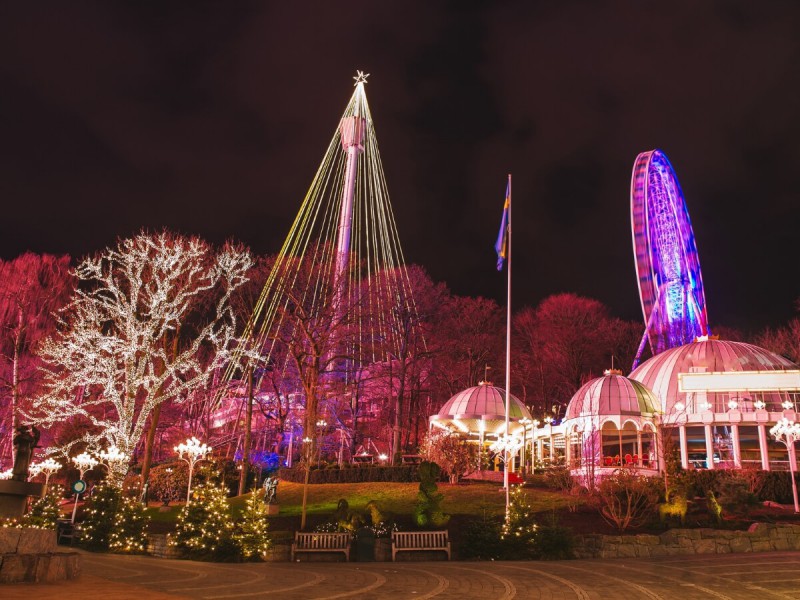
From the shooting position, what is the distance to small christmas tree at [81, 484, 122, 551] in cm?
1845

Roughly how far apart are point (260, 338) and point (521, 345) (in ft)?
85.3

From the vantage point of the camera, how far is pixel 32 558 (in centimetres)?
798

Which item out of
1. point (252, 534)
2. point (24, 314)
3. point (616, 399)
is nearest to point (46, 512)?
point (252, 534)

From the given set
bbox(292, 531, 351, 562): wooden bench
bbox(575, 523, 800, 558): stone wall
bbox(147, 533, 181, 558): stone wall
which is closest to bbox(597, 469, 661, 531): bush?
bbox(575, 523, 800, 558): stone wall

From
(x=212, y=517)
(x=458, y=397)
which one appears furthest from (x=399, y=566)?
(x=458, y=397)

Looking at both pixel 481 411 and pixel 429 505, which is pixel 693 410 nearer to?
pixel 481 411

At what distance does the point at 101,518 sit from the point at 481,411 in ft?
64.9

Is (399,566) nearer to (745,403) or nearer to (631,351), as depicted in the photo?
(745,403)

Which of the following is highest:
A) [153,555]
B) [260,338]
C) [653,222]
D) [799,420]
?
[653,222]

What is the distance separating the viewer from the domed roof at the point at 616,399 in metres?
30.5

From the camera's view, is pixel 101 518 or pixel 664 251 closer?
pixel 101 518

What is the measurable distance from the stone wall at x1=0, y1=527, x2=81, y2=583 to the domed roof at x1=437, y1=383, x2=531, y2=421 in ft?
86.9

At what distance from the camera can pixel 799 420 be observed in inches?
1340

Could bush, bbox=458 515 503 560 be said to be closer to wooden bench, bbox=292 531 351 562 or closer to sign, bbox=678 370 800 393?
wooden bench, bbox=292 531 351 562
